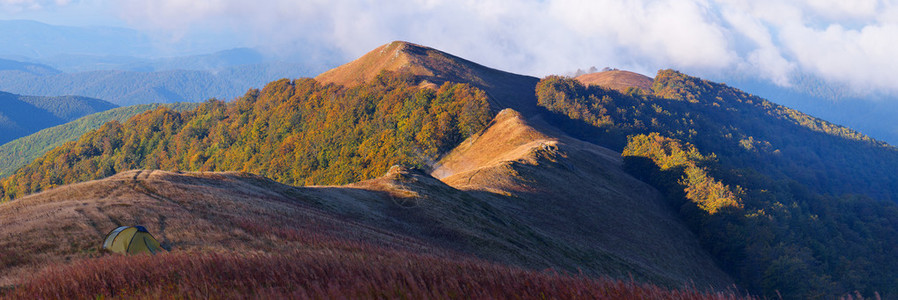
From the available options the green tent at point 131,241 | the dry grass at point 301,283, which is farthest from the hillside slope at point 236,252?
the green tent at point 131,241

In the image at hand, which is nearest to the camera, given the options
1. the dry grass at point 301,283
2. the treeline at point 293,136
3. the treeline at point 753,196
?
the dry grass at point 301,283

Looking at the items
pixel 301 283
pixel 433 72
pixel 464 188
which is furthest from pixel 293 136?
pixel 301 283

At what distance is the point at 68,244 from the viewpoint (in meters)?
10.4

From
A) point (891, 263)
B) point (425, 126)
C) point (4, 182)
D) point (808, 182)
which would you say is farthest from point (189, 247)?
point (808, 182)

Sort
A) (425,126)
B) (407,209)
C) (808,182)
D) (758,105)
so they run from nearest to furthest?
1. (407,209)
2. (425,126)
3. (808,182)
4. (758,105)

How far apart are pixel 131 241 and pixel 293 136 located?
292 feet

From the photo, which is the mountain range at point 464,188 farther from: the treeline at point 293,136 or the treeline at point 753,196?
the treeline at point 293,136

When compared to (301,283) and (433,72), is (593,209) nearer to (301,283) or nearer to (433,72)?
(301,283)

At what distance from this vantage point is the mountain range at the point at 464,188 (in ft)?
42.3

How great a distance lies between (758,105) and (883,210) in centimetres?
13994

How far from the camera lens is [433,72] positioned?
358 ft

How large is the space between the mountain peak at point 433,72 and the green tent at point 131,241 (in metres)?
88.6

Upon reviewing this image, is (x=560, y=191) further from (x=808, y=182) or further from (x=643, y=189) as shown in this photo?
(x=808, y=182)

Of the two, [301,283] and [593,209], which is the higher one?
[301,283]
